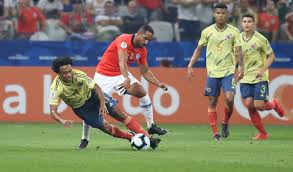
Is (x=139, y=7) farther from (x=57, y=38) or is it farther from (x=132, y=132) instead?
(x=132, y=132)

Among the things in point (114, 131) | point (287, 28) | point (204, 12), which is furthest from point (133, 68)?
point (114, 131)

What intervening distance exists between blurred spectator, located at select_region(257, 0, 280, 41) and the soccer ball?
10.8 metres

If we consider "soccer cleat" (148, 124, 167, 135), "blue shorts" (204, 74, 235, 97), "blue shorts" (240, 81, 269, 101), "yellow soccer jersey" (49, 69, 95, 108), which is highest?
"yellow soccer jersey" (49, 69, 95, 108)

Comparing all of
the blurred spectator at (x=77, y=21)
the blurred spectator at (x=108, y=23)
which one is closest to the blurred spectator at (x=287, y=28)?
the blurred spectator at (x=108, y=23)

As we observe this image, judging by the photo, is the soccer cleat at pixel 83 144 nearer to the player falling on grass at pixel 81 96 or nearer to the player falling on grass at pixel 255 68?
the player falling on grass at pixel 81 96

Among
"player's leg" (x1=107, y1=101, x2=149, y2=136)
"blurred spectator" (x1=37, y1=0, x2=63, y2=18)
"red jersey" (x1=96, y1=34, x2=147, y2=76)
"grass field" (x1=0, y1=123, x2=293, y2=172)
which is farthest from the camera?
"blurred spectator" (x1=37, y1=0, x2=63, y2=18)

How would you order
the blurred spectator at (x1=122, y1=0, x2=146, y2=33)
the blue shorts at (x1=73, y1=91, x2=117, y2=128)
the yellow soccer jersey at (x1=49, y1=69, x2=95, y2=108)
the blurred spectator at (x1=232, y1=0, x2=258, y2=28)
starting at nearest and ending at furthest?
the yellow soccer jersey at (x1=49, y1=69, x2=95, y2=108)
the blue shorts at (x1=73, y1=91, x2=117, y2=128)
the blurred spectator at (x1=122, y1=0, x2=146, y2=33)
the blurred spectator at (x1=232, y1=0, x2=258, y2=28)

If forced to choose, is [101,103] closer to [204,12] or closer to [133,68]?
[133,68]

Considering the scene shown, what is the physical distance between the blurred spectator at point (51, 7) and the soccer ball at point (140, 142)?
436 inches

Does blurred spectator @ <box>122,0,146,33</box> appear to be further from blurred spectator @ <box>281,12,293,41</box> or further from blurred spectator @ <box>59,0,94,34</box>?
blurred spectator @ <box>281,12,293,41</box>

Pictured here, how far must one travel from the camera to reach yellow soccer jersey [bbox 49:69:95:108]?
1502 cm

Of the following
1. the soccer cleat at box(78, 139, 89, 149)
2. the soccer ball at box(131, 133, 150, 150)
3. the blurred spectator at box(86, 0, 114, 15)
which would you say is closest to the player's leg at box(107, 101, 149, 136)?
the soccer ball at box(131, 133, 150, 150)

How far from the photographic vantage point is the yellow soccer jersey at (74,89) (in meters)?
15.0

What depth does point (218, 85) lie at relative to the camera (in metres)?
18.7
